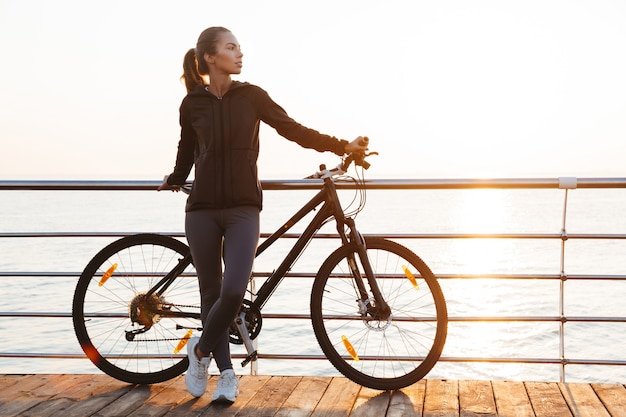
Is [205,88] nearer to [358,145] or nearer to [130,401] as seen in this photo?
[358,145]

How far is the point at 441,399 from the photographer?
10.7ft

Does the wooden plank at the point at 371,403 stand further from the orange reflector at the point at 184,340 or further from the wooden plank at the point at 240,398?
the orange reflector at the point at 184,340

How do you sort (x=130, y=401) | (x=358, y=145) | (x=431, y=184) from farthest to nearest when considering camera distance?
1. (x=431, y=184)
2. (x=130, y=401)
3. (x=358, y=145)

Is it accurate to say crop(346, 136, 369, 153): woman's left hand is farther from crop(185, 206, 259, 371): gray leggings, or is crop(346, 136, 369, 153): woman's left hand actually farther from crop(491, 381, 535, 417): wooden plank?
crop(491, 381, 535, 417): wooden plank

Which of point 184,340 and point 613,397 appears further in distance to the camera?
point 184,340

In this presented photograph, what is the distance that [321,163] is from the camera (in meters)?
3.36

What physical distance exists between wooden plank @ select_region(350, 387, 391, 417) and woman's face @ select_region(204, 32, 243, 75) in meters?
1.46

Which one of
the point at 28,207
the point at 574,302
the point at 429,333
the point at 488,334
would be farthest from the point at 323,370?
the point at 28,207

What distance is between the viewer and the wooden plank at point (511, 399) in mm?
3076

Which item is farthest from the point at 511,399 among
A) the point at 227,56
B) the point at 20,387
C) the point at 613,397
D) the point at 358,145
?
the point at 20,387

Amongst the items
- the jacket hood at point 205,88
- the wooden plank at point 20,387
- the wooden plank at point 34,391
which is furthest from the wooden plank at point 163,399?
the jacket hood at point 205,88

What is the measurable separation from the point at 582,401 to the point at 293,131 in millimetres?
1636

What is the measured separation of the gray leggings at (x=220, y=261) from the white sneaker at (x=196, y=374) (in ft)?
0.21

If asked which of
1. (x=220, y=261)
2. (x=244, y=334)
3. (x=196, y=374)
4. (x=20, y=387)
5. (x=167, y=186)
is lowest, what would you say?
(x=20, y=387)
